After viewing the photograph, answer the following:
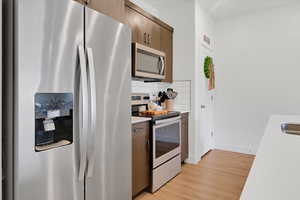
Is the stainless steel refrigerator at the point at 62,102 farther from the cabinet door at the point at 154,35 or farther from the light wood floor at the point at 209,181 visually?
the cabinet door at the point at 154,35

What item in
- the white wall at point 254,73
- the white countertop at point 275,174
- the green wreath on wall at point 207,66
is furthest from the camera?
the green wreath on wall at point 207,66

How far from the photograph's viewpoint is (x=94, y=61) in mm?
1402

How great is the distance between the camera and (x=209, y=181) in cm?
275

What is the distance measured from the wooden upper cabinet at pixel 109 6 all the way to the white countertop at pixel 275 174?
5.08 feet

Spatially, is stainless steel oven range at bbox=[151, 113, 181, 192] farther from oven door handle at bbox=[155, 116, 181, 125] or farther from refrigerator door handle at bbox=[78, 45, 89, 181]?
refrigerator door handle at bbox=[78, 45, 89, 181]

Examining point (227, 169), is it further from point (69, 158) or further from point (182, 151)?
point (69, 158)

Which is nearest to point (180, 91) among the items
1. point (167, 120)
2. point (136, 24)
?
point (167, 120)

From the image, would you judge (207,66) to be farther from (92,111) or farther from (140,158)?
(92,111)

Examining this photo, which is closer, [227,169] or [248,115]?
[227,169]

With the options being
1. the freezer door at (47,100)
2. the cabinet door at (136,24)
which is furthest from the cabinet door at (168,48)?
the freezer door at (47,100)

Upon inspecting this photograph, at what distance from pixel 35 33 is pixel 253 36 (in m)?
3.96

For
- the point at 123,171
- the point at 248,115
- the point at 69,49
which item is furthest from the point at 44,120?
the point at 248,115

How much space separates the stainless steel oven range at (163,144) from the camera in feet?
7.98

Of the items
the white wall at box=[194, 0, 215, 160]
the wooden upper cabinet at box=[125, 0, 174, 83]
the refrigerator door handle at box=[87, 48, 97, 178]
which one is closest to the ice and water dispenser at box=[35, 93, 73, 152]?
the refrigerator door handle at box=[87, 48, 97, 178]
